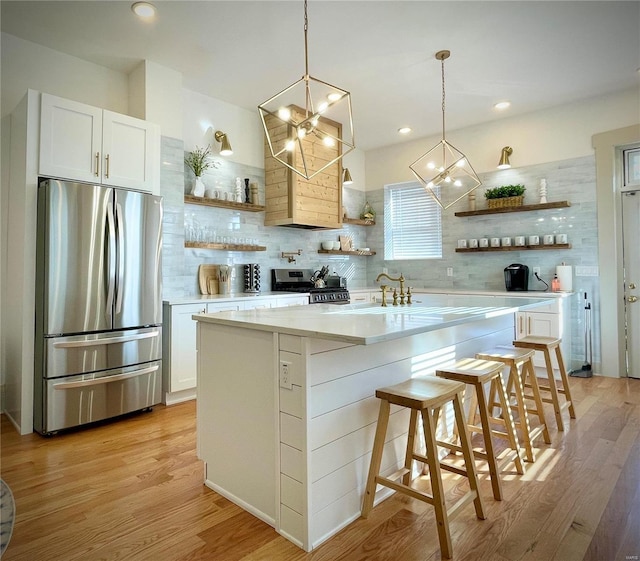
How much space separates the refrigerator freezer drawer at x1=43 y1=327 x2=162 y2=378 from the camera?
289 cm

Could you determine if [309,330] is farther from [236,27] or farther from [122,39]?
[122,39]

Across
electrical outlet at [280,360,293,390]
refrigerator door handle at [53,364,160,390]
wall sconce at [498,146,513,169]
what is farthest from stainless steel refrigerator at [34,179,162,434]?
wall sconce at [498,146,513,169]

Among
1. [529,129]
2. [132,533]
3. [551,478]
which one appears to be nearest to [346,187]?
[529,129]

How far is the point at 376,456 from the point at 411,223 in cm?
465

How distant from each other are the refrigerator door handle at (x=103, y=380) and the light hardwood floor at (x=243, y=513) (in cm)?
37

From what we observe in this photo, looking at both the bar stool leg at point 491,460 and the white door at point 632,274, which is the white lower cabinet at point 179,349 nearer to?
the bar stool leg at point 491,460

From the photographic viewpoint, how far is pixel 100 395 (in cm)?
308

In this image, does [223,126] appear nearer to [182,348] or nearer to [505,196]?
[182,348]

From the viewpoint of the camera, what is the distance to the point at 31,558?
1643 millimetres

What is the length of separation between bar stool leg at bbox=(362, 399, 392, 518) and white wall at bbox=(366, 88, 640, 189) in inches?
168

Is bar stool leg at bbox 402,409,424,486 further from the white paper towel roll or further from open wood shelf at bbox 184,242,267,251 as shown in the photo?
the white paper towel roll

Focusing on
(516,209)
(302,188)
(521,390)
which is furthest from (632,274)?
(302,188)

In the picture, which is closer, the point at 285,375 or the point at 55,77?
the point at 285,375

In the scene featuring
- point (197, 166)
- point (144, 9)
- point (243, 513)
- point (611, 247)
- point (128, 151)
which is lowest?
point (243, 513)
